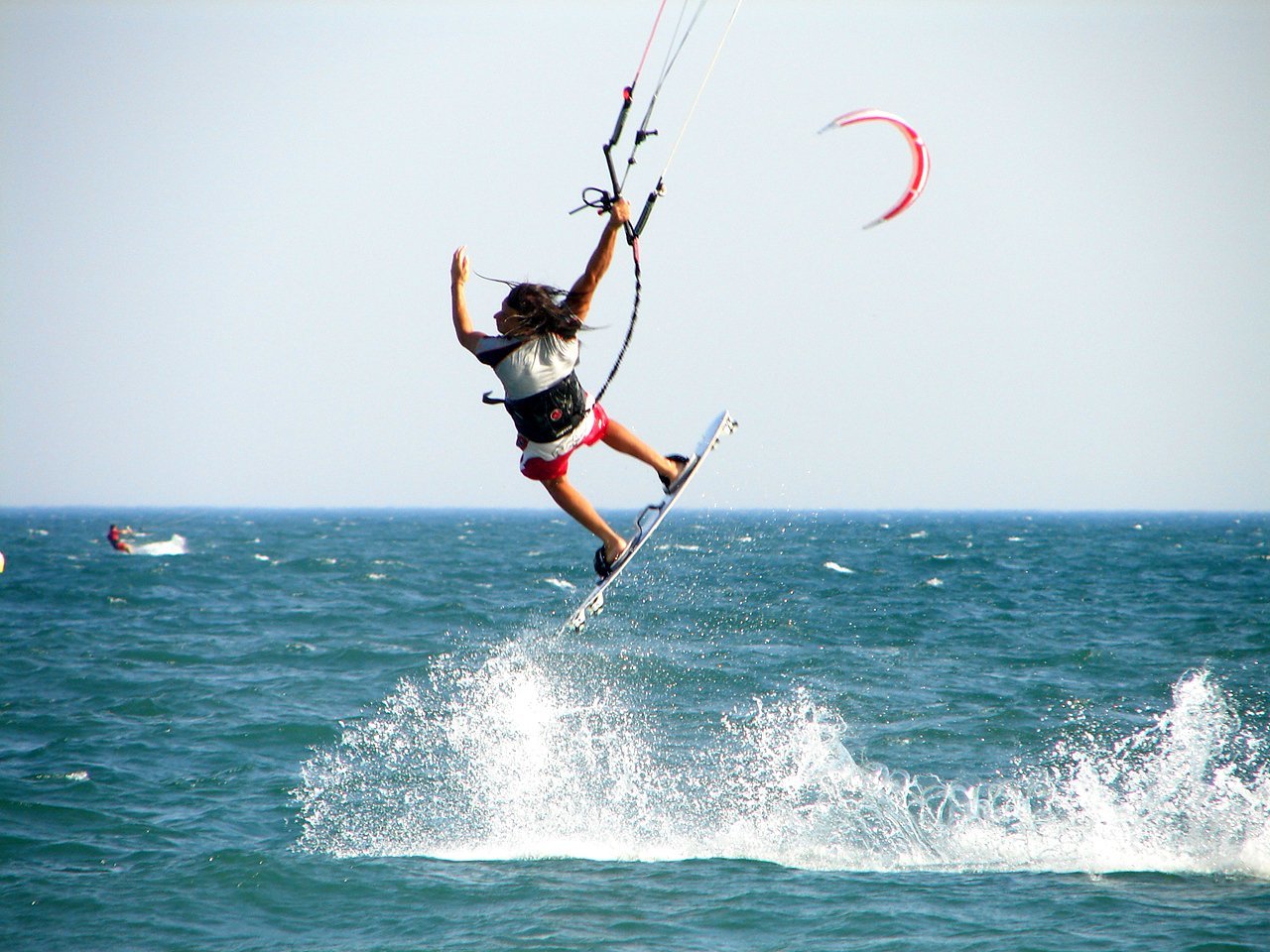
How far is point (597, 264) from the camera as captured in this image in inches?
263

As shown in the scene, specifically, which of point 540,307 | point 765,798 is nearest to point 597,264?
point 540,307

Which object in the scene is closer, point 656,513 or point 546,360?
point 546,360

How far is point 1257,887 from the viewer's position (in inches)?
381

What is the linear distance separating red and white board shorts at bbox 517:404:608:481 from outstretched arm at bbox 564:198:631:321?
781 mm

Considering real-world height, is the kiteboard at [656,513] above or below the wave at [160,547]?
above

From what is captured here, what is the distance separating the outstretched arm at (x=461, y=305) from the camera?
22.5 feet

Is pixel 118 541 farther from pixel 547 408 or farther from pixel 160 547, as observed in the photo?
pixel 547 408

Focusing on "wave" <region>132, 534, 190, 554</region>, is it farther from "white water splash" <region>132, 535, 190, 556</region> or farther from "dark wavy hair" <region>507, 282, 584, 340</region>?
"dark wavy hair" <region>507, 282, 584, 340</region>

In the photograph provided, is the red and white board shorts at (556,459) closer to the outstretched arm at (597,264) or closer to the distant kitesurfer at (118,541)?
the outstretched arm at (597,264)

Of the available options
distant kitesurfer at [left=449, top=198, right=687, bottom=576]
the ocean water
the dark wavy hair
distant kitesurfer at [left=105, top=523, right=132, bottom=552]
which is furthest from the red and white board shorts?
distant kitesurfer at [left=105, top=523, right=132, bottom=552]

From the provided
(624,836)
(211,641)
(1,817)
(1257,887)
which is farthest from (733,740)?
(211,641)

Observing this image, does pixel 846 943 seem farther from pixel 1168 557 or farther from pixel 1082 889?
pixel 1168 557

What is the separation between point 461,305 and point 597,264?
90 centimetres

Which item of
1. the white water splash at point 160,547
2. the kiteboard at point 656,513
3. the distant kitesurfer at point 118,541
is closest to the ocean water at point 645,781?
the kiteboard at point 656,513
